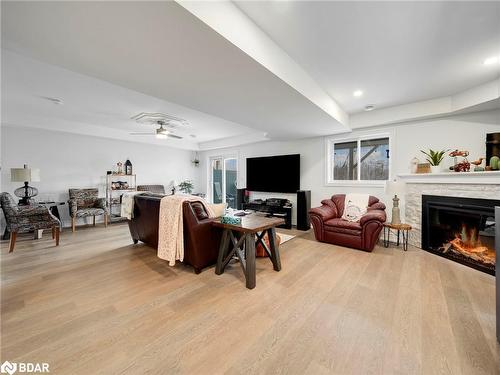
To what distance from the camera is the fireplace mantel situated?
273 cm

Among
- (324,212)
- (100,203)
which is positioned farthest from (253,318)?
(100,203)

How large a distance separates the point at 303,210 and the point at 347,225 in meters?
1.38

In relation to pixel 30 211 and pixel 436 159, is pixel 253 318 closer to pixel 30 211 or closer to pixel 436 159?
pixel 436 159

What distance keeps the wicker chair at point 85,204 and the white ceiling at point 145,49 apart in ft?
12.8

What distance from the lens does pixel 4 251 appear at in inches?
133

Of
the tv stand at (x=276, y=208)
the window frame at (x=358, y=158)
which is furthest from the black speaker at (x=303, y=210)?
the window frame at (x=358, y=158)

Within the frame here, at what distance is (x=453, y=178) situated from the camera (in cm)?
309

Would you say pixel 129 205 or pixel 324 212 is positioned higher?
pixel 129 205

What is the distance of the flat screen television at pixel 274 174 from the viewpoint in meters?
5.28

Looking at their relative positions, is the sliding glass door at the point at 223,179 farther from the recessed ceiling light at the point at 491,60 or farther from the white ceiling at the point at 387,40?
the recessed ceiling light at the point at 491,60

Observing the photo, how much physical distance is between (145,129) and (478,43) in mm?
6089

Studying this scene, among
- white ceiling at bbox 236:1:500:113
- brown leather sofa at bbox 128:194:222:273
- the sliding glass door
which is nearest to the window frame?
white ceiling at bbox 236:1:500:113

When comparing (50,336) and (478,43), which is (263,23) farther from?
(50,336)

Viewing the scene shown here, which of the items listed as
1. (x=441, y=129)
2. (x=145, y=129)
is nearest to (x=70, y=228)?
(x=145, y=129)
